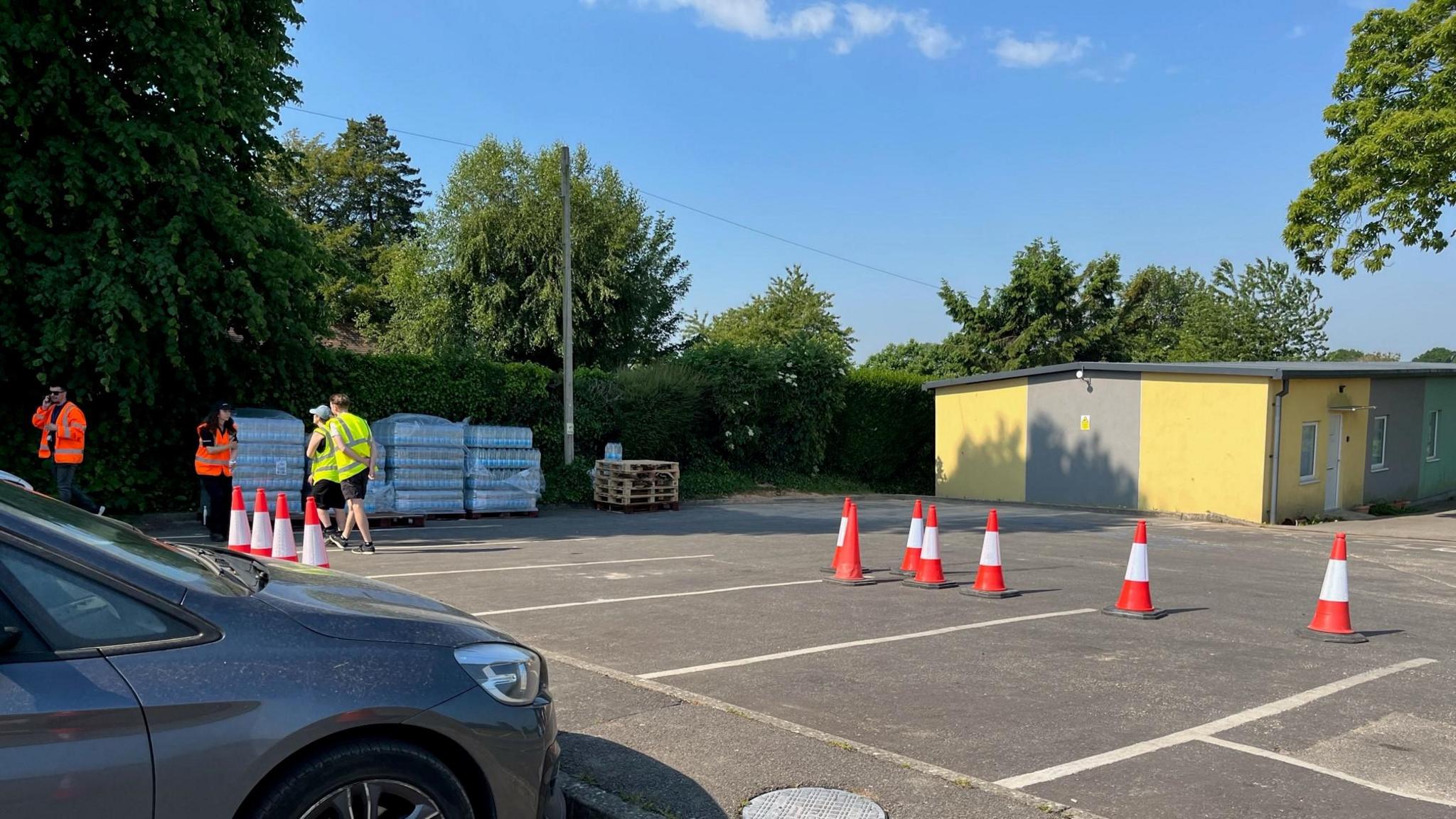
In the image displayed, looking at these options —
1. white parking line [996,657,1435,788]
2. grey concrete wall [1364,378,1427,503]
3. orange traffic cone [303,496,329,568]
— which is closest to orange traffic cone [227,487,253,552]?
orange traffic cone [303,496,329,568]

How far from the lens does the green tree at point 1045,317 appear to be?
39.0 meters

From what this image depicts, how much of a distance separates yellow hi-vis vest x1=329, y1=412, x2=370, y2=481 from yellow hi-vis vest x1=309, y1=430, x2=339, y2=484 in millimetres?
48

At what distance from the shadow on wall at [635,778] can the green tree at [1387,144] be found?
21713mm

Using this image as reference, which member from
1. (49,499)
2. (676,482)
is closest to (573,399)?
(676,482)

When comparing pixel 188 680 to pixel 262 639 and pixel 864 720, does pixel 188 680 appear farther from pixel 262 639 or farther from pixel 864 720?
pixel 864 720

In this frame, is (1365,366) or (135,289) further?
(1365,366)

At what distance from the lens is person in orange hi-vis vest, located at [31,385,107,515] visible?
11.5 m

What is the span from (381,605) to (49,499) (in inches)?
46.4

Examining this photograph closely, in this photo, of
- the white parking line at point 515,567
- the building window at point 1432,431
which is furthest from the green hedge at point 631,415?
the building window at point 1432,431

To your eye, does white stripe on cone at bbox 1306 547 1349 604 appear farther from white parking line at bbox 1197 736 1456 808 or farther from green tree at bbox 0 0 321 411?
green tree at bbox 0 0 321 411

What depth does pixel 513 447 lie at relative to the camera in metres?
16.9

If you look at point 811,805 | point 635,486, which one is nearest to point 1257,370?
point 635,486

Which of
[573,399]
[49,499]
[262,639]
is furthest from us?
[573,399]

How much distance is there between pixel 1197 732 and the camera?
5055 mm
